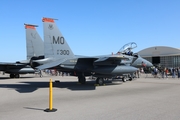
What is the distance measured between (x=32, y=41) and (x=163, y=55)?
34.1m

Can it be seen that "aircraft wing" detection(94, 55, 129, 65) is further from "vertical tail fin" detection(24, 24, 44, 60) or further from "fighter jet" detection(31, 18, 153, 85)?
"vertical tail fin" detection(24, 24, 44, 60)

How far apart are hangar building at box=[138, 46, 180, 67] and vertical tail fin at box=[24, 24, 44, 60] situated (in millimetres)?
33135

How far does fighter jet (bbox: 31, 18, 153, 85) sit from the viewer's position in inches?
483

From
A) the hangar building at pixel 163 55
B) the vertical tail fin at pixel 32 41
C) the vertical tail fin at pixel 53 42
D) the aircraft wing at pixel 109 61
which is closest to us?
the vertical tail fin at pixel 53 42

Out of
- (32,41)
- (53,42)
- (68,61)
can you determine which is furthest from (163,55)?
(53,42)

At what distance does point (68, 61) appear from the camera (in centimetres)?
1312

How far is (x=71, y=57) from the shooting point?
13.5 metres

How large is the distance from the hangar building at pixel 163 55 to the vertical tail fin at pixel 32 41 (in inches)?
1305

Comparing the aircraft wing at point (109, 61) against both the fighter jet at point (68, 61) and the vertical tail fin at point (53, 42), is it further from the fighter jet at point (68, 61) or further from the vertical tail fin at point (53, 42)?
the vertical tail fin at point (53, 42)

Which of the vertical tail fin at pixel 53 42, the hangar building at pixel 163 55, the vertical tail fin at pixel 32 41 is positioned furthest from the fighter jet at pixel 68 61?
the hangar building at pixel 163 55

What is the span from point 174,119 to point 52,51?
8.96m

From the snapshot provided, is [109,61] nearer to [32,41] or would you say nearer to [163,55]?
[32,41]

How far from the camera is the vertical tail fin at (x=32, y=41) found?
16.0 meters

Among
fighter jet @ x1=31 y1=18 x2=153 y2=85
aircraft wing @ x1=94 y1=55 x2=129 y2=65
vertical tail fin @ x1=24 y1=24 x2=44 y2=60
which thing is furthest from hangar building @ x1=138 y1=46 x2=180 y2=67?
vertical tail fin @ x1=24 y1=24 x2=44 y2=60
